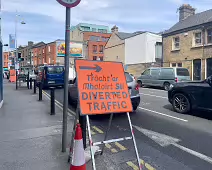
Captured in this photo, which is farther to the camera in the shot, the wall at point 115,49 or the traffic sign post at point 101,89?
the wall at point 115,49

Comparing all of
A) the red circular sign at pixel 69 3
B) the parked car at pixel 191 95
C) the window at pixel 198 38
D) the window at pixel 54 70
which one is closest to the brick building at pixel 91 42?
the window at pixel 198 38

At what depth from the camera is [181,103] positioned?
7562mm

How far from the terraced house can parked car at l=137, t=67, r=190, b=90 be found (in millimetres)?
4639

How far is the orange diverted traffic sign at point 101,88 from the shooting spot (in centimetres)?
321

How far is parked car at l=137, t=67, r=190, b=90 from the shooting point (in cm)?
1551

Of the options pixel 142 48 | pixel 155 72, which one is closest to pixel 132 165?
pixel 155 72

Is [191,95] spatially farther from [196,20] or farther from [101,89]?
[196,20]

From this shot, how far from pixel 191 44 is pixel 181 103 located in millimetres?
15064

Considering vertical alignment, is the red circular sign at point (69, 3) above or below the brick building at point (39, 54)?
below

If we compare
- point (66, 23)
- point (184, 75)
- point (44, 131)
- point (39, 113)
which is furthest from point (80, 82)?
point (184, 75)

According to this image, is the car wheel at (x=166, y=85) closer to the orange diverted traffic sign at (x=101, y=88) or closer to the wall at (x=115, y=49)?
the orange diverted traffic sign at (x=101, y=88)

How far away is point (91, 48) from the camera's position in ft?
196

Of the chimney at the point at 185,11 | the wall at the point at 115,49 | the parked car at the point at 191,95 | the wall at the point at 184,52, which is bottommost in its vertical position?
the parked car at the point at 191,95

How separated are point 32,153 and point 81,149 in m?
1.50
